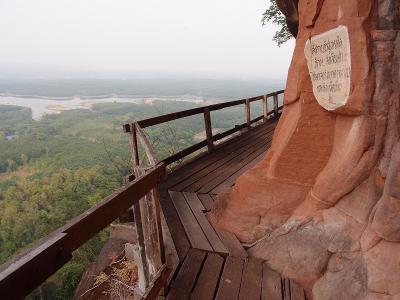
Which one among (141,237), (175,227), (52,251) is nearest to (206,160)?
(175,227)

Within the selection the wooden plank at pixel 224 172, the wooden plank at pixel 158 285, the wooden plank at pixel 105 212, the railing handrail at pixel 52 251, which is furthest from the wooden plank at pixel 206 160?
the railing handrail at pixel 52 251

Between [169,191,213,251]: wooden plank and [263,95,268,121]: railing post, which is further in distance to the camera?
[263,95,268,121]: railing post

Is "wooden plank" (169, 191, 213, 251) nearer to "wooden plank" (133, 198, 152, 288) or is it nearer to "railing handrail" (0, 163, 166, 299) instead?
"wooden plank" (133, 198, 152, 288)

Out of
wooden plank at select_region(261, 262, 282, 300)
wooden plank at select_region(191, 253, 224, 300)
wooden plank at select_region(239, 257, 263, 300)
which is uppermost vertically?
wooden plank at select_region(191, 253, 224, 300)

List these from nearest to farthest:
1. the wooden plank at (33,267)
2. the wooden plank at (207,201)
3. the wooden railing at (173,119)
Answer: the wooden plank at (33,267) → the wooden railing at (173,119) → the wooden plank at (207,201)

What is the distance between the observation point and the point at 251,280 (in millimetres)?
2916

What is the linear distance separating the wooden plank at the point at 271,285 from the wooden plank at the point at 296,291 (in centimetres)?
10

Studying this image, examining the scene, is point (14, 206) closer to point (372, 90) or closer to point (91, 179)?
point (91, 179)

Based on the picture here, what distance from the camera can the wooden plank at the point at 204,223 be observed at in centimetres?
339

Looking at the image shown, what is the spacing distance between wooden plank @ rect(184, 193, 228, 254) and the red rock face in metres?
0.29

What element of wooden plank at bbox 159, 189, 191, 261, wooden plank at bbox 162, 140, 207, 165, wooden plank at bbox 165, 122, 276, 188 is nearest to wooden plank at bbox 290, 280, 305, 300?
wooden plank at bbox 159, 189, 191, 261

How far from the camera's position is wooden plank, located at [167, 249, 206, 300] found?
107 inches

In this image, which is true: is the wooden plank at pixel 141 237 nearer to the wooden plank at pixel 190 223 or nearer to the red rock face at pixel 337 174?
the wooden plank at pixel 190 223

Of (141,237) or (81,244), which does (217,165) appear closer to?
(141,237)
